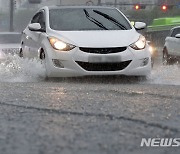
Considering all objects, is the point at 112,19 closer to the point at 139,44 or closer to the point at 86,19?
the point at 86,19

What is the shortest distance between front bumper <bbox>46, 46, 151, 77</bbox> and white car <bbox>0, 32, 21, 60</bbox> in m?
3.97

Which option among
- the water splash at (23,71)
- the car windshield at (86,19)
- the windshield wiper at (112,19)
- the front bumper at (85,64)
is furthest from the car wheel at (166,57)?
the front bumper at (85,64)

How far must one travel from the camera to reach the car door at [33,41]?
8993 mm

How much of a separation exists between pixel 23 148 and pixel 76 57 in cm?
488

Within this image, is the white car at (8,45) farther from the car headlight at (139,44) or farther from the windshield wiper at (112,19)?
the car headlight at (139,44)

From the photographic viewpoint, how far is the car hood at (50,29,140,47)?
25.8 ft

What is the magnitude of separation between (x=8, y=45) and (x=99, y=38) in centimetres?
607

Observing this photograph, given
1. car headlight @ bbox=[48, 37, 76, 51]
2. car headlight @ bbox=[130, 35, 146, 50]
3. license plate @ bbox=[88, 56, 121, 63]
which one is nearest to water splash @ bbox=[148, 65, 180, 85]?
car headlight @ bbox=[130, 35, 146, 50]

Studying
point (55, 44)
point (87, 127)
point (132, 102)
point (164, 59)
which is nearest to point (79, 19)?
point (55, 44)

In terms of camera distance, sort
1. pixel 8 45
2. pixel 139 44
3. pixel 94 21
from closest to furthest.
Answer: pixel 139 44
pixel 94 21
pixel 8 45

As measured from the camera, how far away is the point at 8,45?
1357 cm

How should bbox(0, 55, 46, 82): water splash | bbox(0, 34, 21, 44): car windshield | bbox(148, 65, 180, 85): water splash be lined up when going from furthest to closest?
bbox(0, 34, 21, 44): car windshield < bbox(0, 55, 46, 82): water splash < bbox(148, 65, 180, 85): water splash

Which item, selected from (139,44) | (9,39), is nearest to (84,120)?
(139,44)

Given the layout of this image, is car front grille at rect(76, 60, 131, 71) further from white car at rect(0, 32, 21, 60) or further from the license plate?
white car at rect(0, 32, 21, 60)
